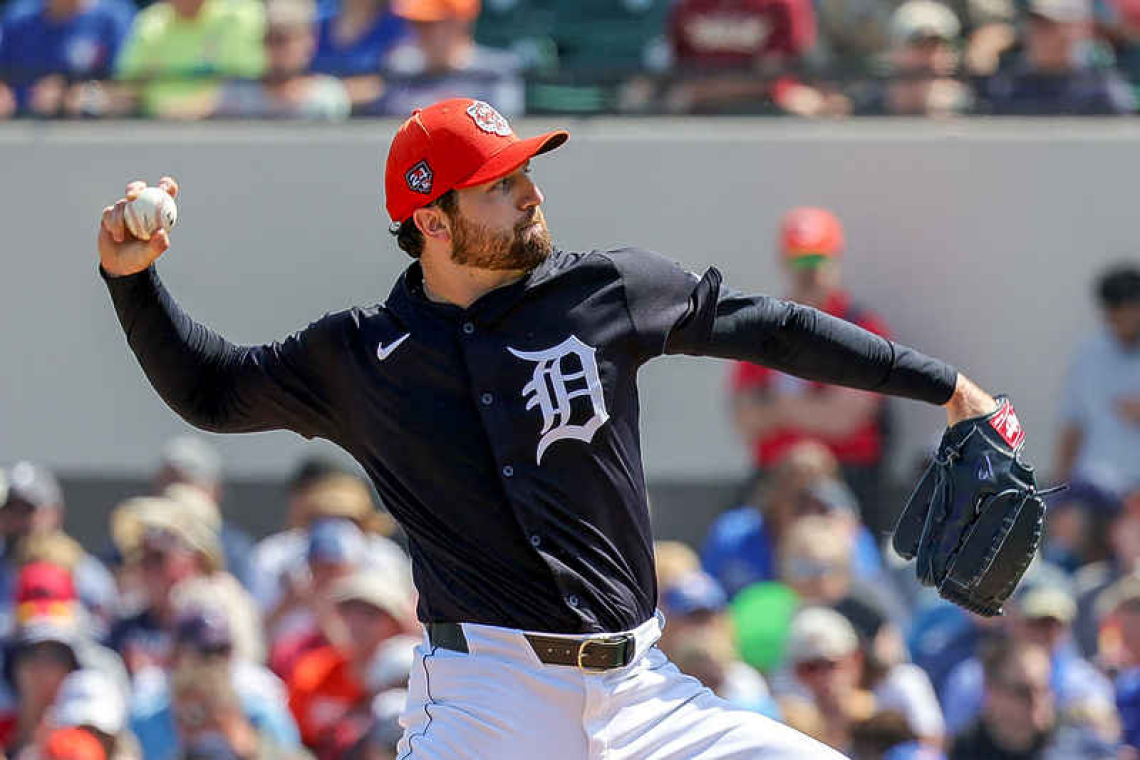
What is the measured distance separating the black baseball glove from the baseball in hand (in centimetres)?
168

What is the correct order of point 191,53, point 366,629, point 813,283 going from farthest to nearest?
point 191,53 < point 813,283 < point 366,629

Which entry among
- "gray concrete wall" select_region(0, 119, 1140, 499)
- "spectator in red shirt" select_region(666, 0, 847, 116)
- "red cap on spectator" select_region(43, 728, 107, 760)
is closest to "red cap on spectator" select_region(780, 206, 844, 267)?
"gray concrete wall" select_region(0, 119, 1140, 499)

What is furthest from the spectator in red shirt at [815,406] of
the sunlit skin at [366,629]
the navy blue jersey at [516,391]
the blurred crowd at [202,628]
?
the navy blue jersey at [516,391]

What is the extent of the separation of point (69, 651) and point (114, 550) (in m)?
1.46

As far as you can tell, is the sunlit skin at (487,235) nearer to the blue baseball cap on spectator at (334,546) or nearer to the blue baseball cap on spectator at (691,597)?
the blue baseball cap on spectator at (691,597)

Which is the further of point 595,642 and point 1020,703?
point 1020,703

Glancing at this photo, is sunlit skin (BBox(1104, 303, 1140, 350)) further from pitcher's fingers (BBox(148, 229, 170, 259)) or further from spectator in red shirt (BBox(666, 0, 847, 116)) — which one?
pitcher's fingers (BBox(148, 229, 170, 259))

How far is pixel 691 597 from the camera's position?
754 centimetres

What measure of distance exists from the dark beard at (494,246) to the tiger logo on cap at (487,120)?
0.60 ft

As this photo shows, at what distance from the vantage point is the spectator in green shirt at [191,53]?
10.3 m

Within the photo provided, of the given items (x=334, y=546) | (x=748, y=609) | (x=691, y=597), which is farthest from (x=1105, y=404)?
(x=334, y=546)

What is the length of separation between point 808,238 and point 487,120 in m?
5.02

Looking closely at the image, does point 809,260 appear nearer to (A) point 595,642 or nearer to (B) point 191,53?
(B) point 191,53

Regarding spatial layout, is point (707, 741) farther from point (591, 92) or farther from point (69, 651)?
point (591, 92)
